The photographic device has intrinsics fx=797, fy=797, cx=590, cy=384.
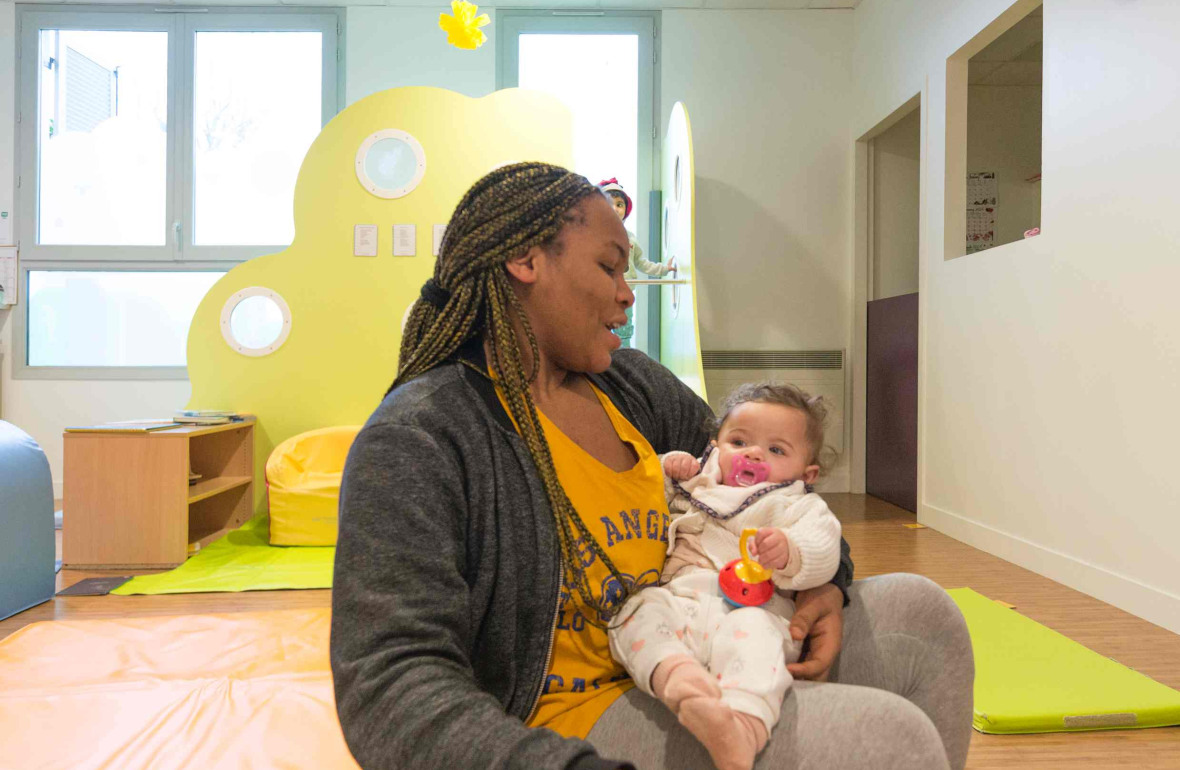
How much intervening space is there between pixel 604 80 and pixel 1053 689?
4.31 m

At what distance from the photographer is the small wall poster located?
186 inches

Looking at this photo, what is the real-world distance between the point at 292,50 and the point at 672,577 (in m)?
5.01

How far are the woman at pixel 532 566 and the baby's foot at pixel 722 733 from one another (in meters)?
0.04

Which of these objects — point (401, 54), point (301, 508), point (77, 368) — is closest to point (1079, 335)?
point (301, 508)

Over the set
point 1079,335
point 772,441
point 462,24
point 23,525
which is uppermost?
point 462,24

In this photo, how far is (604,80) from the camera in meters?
5.10

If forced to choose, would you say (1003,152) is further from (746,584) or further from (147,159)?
(147,159)

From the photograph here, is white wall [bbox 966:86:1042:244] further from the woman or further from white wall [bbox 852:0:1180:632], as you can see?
the woman

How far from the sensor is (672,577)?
1.04 metres

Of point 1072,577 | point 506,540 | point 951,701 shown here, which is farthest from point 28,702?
point 1072,577

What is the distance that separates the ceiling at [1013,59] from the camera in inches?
163

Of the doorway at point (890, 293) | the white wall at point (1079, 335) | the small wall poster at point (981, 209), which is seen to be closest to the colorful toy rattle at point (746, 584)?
the white wall at point (1079, 335)

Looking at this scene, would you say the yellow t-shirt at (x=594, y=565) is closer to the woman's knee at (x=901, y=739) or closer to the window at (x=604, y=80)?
the woman's knee at (x=901, y=739)

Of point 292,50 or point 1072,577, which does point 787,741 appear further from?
point 292,50
